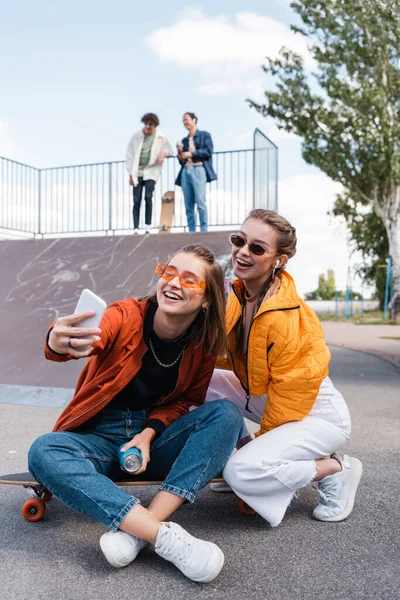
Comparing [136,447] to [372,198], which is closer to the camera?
[136,447]

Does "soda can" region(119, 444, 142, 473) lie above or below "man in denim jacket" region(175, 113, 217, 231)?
below

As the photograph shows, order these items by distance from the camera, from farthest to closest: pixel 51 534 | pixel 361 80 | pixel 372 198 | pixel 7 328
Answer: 1. pixel 372 198
2. pixel 361 80
3. pixel 7 328
4. pixel 51 534

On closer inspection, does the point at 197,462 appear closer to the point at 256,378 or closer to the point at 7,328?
the point at 256,378

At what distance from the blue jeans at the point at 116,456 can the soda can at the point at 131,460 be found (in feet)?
0.33

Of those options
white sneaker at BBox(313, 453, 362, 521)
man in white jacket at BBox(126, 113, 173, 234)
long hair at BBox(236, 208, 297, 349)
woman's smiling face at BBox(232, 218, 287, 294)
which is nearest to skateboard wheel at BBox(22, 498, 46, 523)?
long hair at BBox(236, 208, 297, 349)

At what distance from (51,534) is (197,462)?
2.46 ft

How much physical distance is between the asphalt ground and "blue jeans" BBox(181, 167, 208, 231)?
7.04 m

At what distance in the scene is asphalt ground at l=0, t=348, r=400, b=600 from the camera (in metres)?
2.34

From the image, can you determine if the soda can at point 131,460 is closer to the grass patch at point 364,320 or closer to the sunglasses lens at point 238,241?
the sunglasses lens at point 238,241

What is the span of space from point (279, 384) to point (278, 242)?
2.16ft

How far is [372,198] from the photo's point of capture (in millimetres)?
26953

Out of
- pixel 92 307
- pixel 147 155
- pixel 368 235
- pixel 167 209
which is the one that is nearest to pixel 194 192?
pixel 147 155

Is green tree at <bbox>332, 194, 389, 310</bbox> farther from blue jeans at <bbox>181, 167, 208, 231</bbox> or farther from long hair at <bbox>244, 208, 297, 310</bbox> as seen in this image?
long hair at <bbox>244, 208, 297, 310</bbox>

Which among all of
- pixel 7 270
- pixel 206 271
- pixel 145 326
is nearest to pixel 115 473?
pixel 145 326
